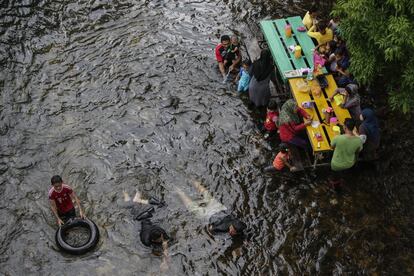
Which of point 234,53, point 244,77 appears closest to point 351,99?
point 244,77

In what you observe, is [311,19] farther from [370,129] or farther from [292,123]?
[370,129]

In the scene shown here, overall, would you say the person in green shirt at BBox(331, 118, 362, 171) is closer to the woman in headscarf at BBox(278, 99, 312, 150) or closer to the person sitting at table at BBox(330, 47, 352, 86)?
the woman in headscarf at BBox(278, 99, 312, 150)

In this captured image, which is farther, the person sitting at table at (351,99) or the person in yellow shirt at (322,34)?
the person in yellow shirt at (322,34)

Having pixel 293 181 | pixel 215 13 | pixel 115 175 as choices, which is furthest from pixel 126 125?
pixel 215 13

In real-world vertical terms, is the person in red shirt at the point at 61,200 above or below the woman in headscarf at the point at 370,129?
below

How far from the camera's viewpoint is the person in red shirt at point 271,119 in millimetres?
11476

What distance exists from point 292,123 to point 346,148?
59.4 inches

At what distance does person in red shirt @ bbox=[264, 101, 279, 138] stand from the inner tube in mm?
4995

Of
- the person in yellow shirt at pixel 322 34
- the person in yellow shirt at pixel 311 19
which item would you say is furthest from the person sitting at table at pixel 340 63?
the person in yellow shirt at pixel 311 19

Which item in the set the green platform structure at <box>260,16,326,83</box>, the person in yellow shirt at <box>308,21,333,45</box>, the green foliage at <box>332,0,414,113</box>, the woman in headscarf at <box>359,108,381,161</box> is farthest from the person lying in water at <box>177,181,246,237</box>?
the person in yellow shirt at <box>308,21,333,45</box>

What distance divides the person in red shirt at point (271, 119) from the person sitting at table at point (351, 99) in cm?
152

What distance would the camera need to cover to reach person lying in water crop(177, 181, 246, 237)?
31.7 ft

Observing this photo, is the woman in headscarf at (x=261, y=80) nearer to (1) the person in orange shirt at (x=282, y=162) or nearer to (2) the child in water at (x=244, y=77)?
(2) the child in water at (x=244, y=77)

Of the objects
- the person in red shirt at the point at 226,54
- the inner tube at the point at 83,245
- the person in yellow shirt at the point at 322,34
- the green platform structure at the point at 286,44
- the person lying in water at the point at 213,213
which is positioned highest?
the person in yellow shirt at the point at 322,34
